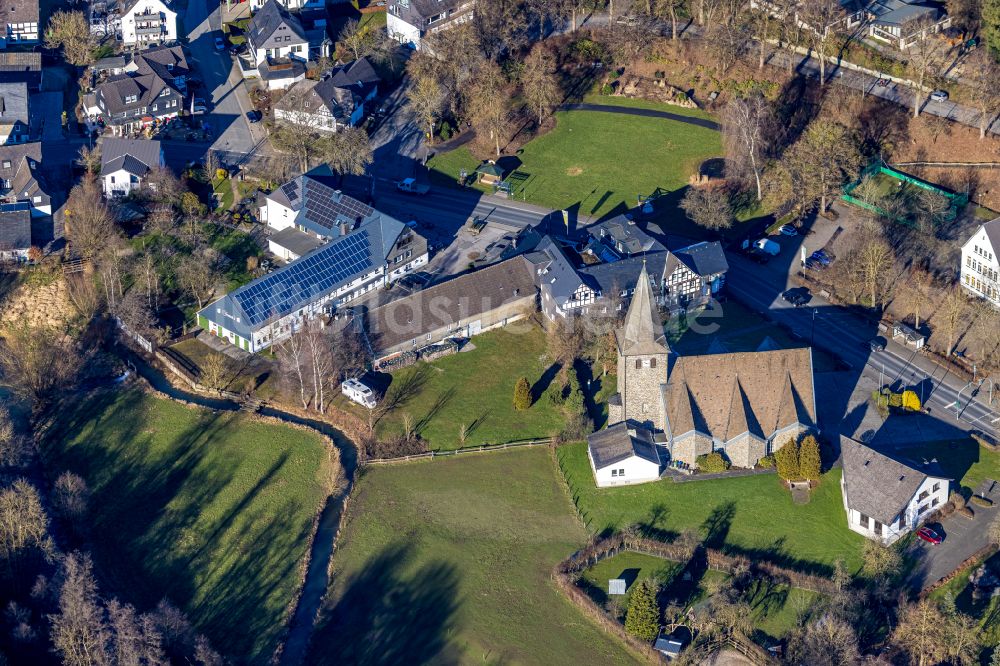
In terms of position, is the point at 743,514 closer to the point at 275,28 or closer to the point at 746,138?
the point at 746,138

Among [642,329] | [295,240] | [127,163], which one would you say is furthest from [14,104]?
[642,329]

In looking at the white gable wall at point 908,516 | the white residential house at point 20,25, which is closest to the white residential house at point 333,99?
the white residential house at point 20,25

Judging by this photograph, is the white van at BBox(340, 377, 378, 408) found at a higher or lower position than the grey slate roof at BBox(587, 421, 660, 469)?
lower

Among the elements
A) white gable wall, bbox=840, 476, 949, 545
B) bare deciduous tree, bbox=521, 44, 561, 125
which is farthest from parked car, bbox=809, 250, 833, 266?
bare deciduous tree, bbox=521, 44, 561, 125

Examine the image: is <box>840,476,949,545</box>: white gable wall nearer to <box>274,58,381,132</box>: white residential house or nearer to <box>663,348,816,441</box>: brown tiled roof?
<box>663,348,816,441</box>: brown tiled roof

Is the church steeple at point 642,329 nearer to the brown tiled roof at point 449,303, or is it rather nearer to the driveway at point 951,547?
the brown tiled roof at point 449,303

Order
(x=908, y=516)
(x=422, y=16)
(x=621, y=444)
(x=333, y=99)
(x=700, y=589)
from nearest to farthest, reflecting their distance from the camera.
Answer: (x=700, y=589) < (x=908, y=516) < (x=621, y=444) < (x=333, y=99) < (x=422, y=16)

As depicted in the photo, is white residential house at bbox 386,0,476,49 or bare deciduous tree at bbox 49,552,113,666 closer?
bare deciduous tree at bbox 49,552,113,666

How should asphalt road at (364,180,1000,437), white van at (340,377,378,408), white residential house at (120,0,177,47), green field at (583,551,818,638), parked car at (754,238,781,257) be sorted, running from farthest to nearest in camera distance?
white residential house at (120,0,177,47)
parked car at (754,238,781,257)
white van at (340,377,378,408)
asphalt road at (364,180,1000,437)
green field at (583,551,818,638)
